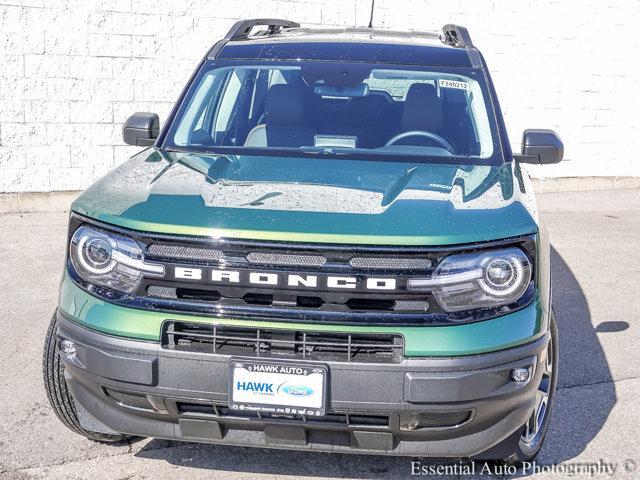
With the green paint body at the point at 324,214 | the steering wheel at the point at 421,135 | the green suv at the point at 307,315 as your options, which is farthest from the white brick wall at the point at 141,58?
the green suv at the point at 307,315

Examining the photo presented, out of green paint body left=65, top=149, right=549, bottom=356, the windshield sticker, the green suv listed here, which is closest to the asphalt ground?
the green suv

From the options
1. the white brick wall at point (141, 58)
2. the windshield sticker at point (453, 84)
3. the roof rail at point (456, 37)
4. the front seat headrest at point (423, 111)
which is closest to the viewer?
the front seat headrest at point (423, 111)

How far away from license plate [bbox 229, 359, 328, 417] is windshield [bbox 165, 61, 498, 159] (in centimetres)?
154

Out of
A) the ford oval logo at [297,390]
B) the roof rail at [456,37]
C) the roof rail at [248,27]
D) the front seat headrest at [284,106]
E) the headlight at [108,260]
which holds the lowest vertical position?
the ford oval logo at [297,390]

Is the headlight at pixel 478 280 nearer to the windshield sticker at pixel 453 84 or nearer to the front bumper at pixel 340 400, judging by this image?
the front bumper at pixel 340 400

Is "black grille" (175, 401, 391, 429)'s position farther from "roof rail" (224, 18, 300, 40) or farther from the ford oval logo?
"roof rail" (224, 18, 300, 40)

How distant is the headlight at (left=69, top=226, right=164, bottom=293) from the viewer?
3354 millimetres

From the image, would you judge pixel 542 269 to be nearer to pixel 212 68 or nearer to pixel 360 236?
pixel 360 236

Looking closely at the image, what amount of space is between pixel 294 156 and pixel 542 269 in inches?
51.8

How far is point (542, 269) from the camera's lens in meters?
3.54

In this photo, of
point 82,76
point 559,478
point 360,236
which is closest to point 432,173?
point 360,236

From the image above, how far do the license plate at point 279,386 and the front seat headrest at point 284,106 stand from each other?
1846mm

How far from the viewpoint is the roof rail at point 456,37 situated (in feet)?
17.3

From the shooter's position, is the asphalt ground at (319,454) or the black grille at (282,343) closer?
the black grille at (282,343)
